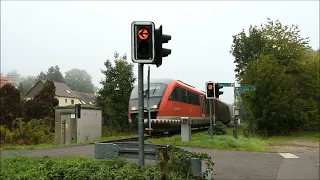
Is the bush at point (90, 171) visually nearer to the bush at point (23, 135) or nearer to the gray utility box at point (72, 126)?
the bush at point (23, 135)

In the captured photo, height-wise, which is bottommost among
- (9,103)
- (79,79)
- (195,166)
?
(195,166)

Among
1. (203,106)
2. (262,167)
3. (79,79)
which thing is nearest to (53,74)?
(79,79)

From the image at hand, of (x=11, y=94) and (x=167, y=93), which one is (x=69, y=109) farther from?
(x=11, y=94)

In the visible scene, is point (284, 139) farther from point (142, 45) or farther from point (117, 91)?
point (142, 45)

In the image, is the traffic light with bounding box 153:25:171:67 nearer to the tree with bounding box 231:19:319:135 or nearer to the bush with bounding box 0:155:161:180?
the bush with bounding box 0:155:161:180

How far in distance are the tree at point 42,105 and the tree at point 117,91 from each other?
4.75m

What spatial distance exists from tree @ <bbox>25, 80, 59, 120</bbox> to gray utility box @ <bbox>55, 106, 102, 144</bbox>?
49.1 feet

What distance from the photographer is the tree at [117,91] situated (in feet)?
120

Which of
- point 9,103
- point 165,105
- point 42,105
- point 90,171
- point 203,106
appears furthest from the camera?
point 42,105

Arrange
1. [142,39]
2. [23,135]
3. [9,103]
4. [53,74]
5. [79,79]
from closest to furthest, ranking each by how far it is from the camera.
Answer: [142,39] → [23,135] → [9,103] → [79,79] → [53,74]

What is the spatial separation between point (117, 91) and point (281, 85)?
654 inches

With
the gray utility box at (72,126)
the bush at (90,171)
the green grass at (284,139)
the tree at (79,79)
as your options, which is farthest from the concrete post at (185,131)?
the tree at (79,79)

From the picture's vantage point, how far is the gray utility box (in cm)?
2192

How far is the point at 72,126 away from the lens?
72.5 ft
